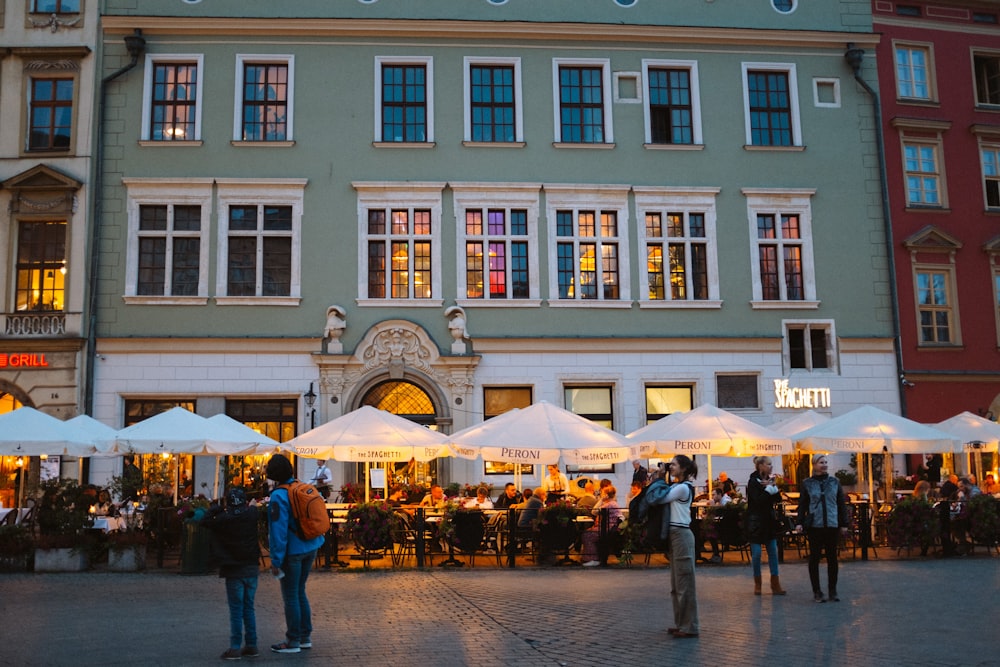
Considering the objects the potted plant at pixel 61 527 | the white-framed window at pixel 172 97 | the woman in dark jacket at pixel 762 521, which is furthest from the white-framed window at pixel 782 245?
the potted plant at pixel 61 527

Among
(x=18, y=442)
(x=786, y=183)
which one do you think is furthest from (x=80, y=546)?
(x=786, y=183)

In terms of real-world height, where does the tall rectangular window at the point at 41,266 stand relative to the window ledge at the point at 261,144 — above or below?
below

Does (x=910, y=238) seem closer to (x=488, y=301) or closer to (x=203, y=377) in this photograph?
(x=488, y=301)

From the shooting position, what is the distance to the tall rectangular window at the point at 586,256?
1042 inches

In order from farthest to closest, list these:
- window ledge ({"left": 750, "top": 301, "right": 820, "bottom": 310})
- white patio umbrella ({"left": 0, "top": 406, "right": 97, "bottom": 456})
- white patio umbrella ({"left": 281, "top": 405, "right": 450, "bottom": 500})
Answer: window ledge ({"left": 750, "top": 301, "right": 820, "bottom": 310}), white patio umbrella ({"left": 281, "top": 405, "right": 450, "bottom": 500}), white patio umbrella ({"left": 0, "top": 406, "right": 97, "bottom": 456})

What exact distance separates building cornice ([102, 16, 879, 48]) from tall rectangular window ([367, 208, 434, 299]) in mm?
4983

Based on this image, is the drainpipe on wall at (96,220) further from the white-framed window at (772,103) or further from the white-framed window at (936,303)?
the white-framed window at (936,303)

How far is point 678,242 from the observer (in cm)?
2691

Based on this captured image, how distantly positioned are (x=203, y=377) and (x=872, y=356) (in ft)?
58.8

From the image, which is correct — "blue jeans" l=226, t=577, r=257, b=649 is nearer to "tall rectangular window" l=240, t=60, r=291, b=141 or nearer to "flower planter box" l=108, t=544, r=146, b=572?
"flower planter box" l=108, t=544, r=146, b=572

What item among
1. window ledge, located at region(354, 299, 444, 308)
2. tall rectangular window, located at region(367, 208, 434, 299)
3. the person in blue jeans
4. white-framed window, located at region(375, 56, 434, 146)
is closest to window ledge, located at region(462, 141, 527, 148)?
white-framed window, located at region(375, 56, 434, 146)

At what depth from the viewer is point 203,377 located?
82.4 ft

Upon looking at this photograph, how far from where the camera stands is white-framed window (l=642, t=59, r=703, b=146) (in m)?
27.4

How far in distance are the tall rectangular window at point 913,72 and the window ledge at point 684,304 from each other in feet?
28.8
